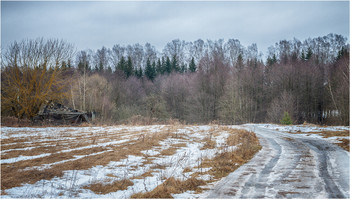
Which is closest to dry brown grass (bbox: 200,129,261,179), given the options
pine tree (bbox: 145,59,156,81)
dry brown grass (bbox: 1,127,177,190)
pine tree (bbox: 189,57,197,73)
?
dry brown grass (bbox: 1,127,177,190)

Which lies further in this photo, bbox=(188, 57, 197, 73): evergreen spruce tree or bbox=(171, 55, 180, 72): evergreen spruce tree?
bbox=(171, 55, 180, 72): evergreen spruce tree

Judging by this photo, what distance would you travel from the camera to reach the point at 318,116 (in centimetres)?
4628

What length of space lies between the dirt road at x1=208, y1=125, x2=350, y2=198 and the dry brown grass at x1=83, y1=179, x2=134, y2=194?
2.13m

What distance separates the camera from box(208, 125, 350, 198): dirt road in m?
5.66

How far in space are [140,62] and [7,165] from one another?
73.0m

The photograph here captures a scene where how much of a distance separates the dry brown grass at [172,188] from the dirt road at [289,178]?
516 millimetres

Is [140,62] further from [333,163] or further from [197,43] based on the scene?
[333,163]

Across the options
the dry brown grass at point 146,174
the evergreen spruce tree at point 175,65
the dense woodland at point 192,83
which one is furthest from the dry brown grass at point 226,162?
the evergreen spruce tree at point 175,65

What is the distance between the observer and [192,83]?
53062 millimetres

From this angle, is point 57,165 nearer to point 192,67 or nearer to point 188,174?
point 188,174

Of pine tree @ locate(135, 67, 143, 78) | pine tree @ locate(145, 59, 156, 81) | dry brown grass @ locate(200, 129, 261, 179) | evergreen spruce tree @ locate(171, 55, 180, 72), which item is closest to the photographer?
dry brown grass @ locate(200, 129, 261, 179)

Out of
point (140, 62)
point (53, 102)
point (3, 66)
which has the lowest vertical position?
point (53, 102)

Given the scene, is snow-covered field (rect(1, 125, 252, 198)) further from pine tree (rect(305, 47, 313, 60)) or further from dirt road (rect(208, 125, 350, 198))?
pine tree (rect(305, 47, 313, 60))

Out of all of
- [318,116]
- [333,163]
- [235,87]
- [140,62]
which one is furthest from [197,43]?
[333,163]
